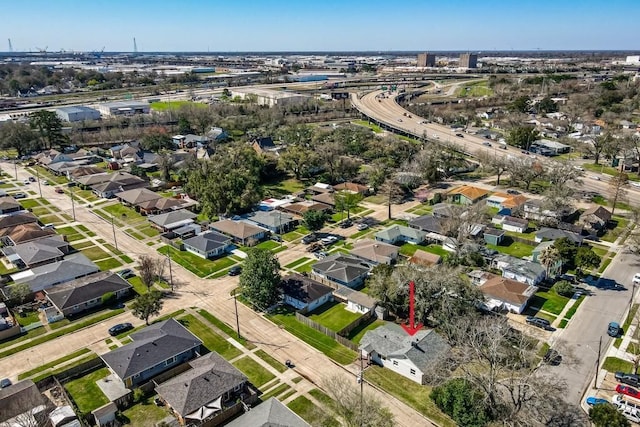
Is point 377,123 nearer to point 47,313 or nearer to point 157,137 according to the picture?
point 157,137

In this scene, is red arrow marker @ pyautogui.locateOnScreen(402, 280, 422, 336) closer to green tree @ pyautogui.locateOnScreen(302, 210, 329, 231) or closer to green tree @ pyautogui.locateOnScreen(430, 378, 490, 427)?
green tree @ pyautogui.locateOnScreen(430, 378, 490, 427)

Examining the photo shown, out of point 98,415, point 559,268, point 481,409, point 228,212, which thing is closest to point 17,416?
point 98,415

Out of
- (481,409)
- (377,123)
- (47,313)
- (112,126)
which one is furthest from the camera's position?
(377,123)

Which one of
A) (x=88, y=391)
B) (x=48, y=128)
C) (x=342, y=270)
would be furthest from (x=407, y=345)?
(x=48, y=128)

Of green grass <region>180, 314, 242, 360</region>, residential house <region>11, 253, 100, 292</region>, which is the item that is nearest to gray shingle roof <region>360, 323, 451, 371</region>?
green grass <region>180, 314, 242, 360</region>

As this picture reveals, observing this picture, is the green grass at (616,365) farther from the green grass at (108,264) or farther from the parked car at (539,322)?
the green grass at (108,264)

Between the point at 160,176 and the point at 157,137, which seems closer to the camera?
the point at 160,176
